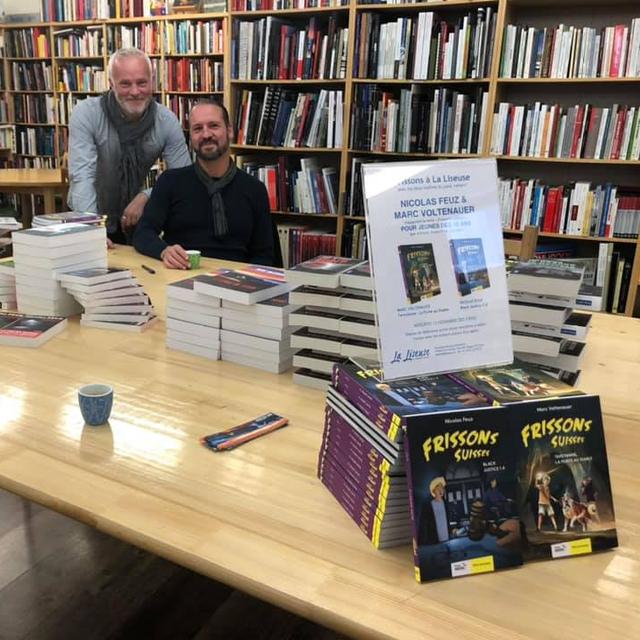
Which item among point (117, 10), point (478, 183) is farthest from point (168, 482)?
point (117, 10)

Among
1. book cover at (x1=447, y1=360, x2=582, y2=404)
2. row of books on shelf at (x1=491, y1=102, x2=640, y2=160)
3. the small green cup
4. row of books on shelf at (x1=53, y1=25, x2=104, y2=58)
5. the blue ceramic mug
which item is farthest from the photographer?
row of books on shelf at (x1=53, y1=25, x2=104, y2=58)

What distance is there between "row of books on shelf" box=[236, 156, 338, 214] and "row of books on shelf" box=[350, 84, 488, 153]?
324 mm

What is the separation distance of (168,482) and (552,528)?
1.78ft

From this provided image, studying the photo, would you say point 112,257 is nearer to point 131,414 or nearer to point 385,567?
point 131,414

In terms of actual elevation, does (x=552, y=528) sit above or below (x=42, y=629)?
above

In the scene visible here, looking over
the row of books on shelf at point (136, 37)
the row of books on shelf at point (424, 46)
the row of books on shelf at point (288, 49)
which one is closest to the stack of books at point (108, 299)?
the row of books on shelf at point (424, 46)

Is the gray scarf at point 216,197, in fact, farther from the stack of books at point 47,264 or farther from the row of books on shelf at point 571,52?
the row of books on shelf at point 571,52

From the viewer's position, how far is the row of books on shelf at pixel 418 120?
3.65m

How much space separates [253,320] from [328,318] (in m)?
0.20

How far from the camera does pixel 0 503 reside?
2.15 meters

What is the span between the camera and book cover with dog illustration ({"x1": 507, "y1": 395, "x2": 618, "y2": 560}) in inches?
32.2

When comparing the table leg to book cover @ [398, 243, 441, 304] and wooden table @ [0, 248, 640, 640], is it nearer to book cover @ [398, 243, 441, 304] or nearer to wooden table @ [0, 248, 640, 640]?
wooden table @ [0, 248, 640, 640]

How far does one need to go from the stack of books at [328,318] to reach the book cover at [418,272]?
0.31 meters

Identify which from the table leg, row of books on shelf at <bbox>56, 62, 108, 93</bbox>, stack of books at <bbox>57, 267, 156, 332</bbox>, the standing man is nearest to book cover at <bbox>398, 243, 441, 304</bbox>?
stack of books at <bbox>57, 267, 156, 332</bbox>
